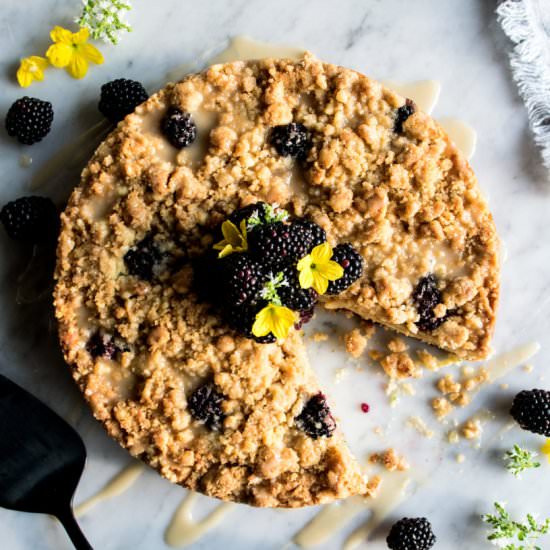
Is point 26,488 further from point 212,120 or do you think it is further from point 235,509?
point 212,120

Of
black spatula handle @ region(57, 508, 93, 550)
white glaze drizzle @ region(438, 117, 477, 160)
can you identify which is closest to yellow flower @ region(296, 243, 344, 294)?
white glaze drizzle @ region(438, 117, 477, 160)

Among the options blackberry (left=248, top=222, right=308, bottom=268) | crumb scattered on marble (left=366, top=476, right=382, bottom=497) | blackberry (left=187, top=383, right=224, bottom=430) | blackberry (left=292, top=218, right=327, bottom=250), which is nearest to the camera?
blackberry (left=248, top=222, right=308, bottom=268)

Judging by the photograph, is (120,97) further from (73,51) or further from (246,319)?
(246,319)

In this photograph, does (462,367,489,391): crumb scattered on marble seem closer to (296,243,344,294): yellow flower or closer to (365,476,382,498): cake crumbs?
(365,476,382,498): cake crumbs

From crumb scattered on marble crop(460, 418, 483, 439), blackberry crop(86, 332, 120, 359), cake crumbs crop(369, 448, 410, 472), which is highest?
blackberry crop(86, 332, 120, 359)

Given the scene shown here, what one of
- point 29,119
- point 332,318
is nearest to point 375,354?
point 332,318
